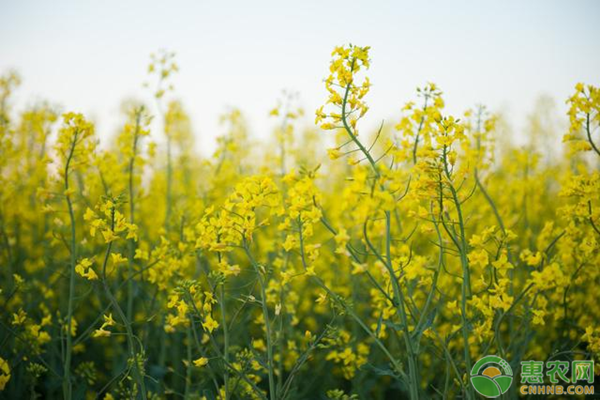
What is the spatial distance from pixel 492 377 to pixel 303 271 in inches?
78.9

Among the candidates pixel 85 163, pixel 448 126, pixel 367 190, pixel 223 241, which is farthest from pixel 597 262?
pixel 85 163

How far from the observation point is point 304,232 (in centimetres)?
248

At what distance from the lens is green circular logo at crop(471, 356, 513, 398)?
2510 millimetres

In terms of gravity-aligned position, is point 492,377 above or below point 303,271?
below

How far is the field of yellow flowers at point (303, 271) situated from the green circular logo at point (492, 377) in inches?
2.9

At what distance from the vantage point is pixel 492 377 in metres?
2.54

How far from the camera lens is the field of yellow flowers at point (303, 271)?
2393 mm

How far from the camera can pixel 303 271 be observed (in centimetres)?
420

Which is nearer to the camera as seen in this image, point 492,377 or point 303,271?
point 492,377

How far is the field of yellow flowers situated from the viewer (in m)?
2.39

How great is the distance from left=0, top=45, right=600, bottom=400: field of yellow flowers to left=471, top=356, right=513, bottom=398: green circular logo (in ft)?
0.24

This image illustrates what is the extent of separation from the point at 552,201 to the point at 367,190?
7.22 metres

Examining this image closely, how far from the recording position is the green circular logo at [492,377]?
2.51 metres

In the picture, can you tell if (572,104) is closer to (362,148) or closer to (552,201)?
(362,148)
